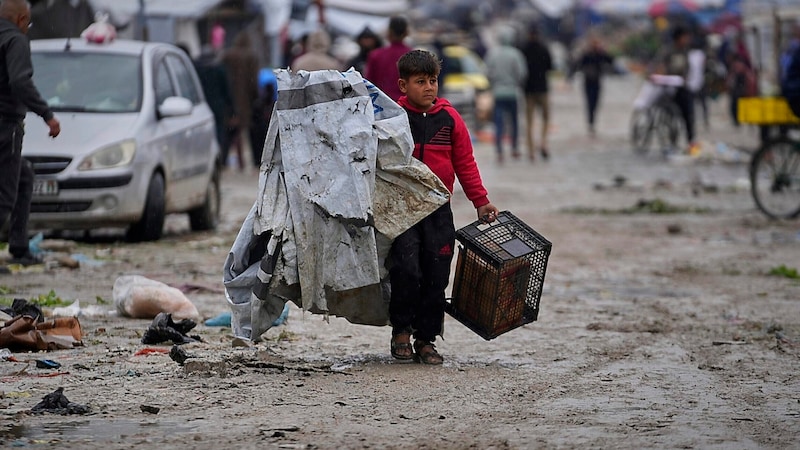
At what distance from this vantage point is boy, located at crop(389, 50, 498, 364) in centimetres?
667

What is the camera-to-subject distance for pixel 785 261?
11797 millimetres

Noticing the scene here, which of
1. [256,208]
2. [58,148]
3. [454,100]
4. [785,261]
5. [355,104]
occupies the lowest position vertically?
[454,100]

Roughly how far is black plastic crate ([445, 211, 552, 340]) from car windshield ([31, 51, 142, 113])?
6.11 metres

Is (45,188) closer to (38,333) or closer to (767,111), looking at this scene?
(38,333)

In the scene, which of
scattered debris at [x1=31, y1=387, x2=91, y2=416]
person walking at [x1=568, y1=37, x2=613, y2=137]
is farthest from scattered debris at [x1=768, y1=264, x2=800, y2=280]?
person walking at [x1=568, y1=37, x2=613, y2=137]

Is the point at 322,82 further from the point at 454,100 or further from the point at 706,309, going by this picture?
the point at 454,100

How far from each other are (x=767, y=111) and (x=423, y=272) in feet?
29.9

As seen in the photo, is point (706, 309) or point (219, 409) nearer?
point (219, 409)

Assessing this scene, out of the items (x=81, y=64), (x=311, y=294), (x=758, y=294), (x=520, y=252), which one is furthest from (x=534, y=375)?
(x=81, y=64)

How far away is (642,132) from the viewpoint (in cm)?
2572

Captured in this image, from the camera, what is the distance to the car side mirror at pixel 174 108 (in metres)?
12.1

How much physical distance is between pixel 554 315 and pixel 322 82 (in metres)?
3.02

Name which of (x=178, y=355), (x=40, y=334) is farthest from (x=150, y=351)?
(x=40, y=334)

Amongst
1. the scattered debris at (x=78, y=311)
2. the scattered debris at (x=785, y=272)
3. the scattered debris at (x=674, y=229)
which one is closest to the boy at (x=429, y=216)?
the scattered debris at (x=78, y=311)
